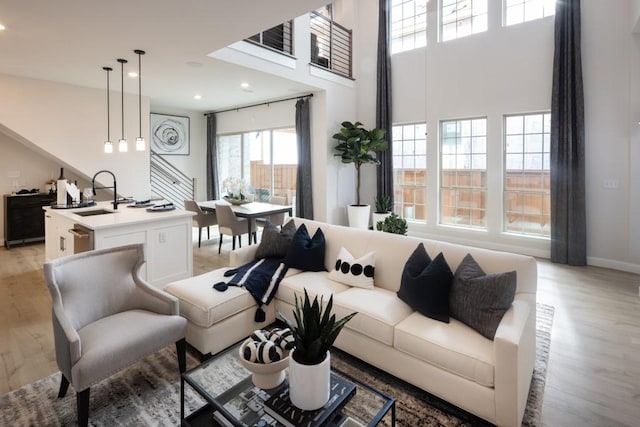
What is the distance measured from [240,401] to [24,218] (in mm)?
6396

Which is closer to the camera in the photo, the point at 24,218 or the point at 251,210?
the point at 251,210

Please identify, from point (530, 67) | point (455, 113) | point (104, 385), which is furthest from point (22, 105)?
point (530, 67)

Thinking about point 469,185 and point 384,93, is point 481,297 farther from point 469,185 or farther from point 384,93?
point 384,93

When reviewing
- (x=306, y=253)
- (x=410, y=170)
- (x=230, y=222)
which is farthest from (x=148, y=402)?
(x=410, y=170)

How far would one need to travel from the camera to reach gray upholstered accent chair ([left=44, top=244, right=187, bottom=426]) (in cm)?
183

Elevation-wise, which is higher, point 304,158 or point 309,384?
point 304,158

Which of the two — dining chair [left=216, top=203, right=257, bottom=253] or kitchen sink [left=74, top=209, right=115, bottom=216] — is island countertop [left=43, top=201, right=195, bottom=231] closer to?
kitchen sink [left=74, top=209, right=115, bottom=216]

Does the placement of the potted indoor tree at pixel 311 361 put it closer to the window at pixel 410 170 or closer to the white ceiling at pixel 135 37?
the white ceiling at pixel 135 37

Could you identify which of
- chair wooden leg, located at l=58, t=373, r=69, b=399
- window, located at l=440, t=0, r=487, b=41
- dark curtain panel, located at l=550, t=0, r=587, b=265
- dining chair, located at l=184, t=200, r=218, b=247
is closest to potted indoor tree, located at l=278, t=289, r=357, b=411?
chair wooden leg, located at l=58, t=373, r=69, b=399

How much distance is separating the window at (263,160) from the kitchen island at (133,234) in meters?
3.47

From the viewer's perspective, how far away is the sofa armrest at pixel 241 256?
10.6 feet

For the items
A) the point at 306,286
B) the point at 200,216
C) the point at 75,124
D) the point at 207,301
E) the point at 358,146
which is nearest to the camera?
the point at 207,301

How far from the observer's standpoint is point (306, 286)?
2791 millimetres

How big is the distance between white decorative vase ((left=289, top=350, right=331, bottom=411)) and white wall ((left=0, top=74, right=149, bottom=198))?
19.4ft
